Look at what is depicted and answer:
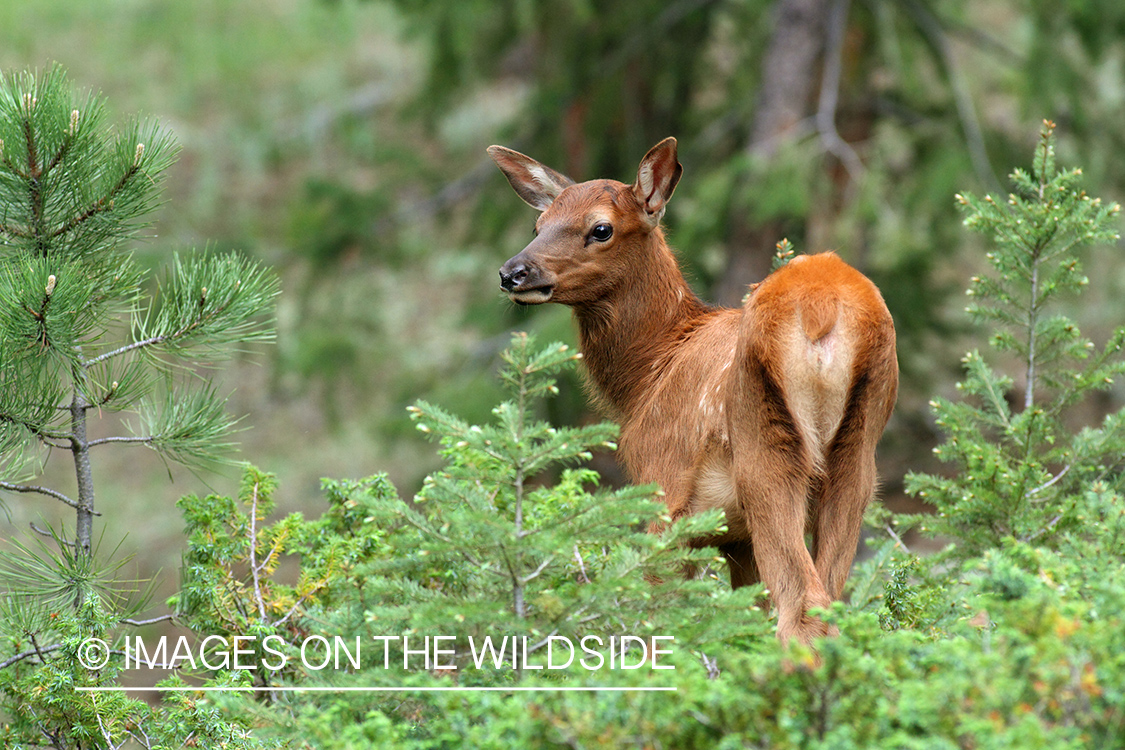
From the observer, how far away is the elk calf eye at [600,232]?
5.31m

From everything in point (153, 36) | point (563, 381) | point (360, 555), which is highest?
point (153, 36)

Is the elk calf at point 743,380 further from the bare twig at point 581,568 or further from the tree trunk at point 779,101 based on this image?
the tree trunk at point 779,101

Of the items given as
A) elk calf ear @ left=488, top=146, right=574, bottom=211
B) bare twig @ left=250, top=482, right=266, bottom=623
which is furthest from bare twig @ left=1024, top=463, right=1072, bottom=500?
bare twig @ left=250, top=482, right=266, bottom=623

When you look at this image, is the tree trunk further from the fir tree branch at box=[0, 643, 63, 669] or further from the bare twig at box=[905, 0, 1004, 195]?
the fir tree branch at box=[0, 643, 63, 669]

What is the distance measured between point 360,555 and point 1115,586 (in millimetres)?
2793

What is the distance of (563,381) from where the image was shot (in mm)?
11156

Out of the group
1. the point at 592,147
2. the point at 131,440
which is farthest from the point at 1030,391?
the point at 592,147

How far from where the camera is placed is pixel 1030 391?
5.27 metres

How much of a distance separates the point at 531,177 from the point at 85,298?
2.55 m

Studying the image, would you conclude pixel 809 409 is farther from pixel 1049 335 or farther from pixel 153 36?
pixel 153 36

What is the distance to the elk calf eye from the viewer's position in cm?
531

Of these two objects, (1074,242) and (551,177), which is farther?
(551,177)

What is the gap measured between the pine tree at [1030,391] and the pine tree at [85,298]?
3042 millimetres

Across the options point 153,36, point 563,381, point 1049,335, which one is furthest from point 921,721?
point 153,36
